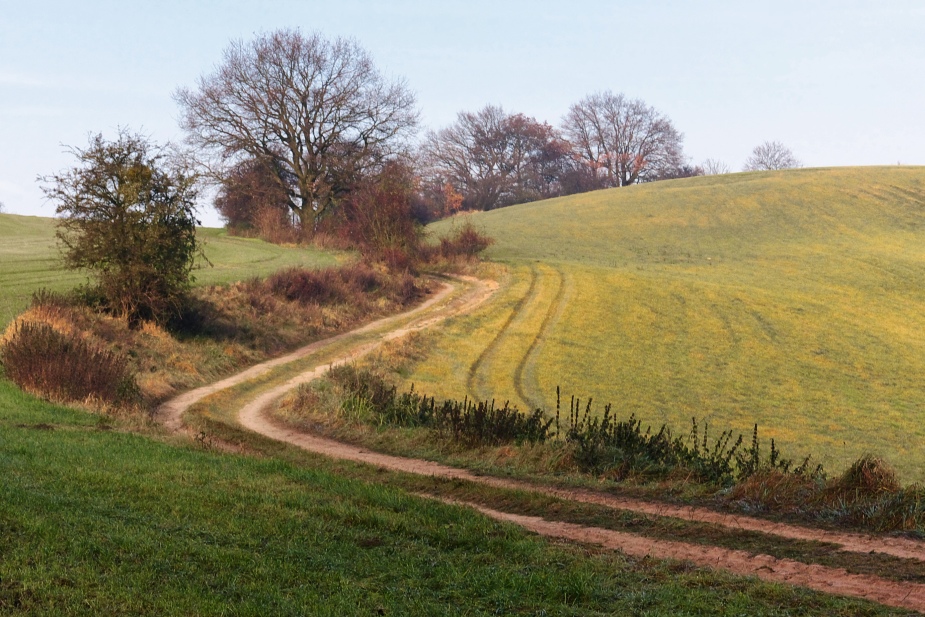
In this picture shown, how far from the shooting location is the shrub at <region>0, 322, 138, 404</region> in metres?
18.2

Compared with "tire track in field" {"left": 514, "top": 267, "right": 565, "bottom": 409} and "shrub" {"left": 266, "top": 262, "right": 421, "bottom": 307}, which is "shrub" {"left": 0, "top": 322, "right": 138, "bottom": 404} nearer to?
"tire track in field" {"left": 514, "top": 267, "right": 565, "bottom": 409}

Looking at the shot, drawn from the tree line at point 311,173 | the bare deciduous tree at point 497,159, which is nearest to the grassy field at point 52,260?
the tree line at point 311,173

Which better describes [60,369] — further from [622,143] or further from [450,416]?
[622,143]

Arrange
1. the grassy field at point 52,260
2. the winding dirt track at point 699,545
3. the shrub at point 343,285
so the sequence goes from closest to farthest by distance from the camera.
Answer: the winding dirt track at point 699,545 < the grassy field at point 52,260 < the shrub at point 343,285

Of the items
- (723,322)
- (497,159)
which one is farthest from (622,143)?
(723,322)

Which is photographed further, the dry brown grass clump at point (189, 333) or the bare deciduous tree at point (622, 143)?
the bare deciduous tree at point (622, 143)

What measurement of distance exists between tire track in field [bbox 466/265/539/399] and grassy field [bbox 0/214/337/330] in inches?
413

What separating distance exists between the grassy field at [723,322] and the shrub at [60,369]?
964cm

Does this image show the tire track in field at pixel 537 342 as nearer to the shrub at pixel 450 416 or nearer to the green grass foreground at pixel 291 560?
the shrub at pixel 450 416

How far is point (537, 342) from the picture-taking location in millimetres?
33844

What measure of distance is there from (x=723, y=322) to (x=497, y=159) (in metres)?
74.7

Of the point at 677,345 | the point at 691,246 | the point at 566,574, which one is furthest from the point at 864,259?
the point at 566,574

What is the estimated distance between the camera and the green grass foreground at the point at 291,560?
20.1ft

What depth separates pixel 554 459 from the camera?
13414 mm
